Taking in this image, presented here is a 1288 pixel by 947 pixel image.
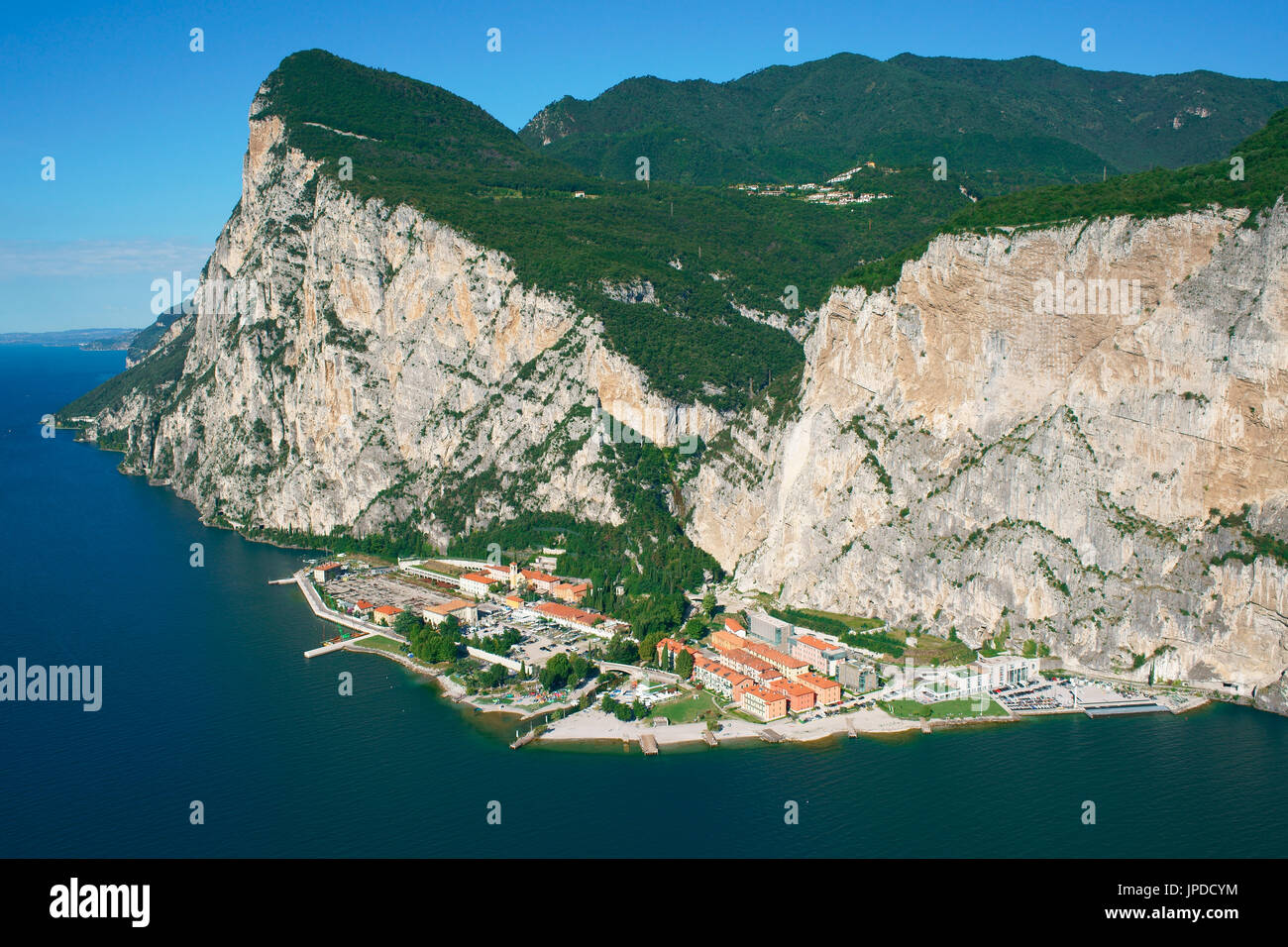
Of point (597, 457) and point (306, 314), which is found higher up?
point (306, 314)

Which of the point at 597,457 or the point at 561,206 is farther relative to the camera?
the point at 561,206

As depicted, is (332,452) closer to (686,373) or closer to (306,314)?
(306,314)

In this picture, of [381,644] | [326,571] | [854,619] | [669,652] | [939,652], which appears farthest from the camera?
[326,571]

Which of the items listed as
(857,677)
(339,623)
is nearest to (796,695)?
(857,677)

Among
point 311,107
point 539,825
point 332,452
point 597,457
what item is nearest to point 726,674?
point 539,825

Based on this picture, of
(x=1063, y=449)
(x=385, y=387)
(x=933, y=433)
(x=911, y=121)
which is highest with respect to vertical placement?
(x=911, y=121)

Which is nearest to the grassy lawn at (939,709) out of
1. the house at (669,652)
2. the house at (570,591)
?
the house at (669,652)

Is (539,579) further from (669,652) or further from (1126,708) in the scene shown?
(1126,708)

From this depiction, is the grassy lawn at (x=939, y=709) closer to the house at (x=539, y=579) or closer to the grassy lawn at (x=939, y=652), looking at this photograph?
the grassy lawn at (x=939, y=652)
